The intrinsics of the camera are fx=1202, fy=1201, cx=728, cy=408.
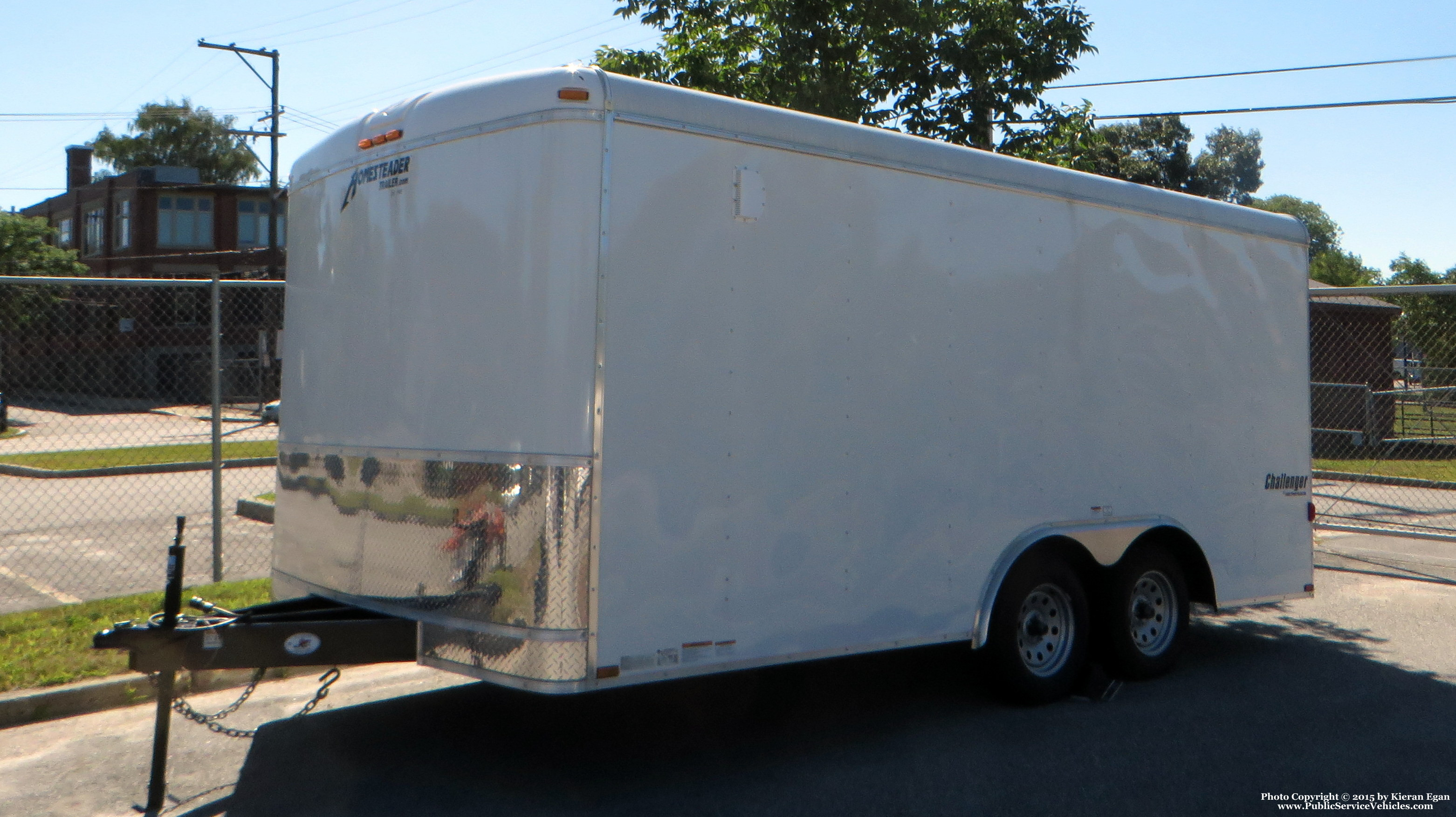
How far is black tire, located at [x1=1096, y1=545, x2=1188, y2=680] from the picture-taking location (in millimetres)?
6746

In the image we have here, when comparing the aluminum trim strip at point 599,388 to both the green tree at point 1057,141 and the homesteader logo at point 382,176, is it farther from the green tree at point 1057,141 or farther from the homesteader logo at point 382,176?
the green tree at point 1057,141

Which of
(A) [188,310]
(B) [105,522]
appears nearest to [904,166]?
(B) [105,522]

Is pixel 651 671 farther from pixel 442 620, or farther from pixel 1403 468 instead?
pixel 1403 468

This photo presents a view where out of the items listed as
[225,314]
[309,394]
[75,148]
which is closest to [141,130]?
[75,148]

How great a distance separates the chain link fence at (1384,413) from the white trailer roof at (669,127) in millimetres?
4035

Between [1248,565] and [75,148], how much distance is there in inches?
2588

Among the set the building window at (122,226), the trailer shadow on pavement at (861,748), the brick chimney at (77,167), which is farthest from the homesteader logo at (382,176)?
the brick chimney at (77,167)

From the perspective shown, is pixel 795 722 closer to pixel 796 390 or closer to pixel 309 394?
pixel 796 390

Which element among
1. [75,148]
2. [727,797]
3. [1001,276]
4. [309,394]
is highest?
[75,148]

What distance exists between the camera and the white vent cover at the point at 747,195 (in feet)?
16.6

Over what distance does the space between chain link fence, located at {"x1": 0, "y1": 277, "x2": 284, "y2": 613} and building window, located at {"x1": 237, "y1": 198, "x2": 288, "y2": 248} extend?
3458 centimetres

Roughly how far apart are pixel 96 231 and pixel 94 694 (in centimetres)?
5553

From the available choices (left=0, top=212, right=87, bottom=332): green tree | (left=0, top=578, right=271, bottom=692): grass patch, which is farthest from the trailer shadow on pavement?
(left=0, top=212, right=87, bottom=332): green tree

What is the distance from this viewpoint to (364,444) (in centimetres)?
544
